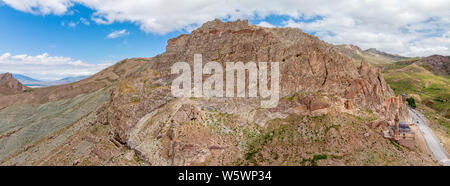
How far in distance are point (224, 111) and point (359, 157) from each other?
2889cm

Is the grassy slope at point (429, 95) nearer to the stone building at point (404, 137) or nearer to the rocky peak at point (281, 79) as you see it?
the stone building at point (404, 137)

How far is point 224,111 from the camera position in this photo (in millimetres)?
56094

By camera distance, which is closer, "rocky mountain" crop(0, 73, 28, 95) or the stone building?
the stone building

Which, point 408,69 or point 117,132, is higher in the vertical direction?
point 408,69

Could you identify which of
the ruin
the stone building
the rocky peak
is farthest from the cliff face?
the stone building

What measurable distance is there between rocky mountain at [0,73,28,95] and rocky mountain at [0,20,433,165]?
145267 mm

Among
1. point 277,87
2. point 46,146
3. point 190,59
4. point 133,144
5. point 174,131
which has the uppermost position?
point 190,59

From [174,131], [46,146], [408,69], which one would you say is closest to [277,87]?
[174,131]

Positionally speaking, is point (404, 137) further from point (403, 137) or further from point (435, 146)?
point (435, 146)

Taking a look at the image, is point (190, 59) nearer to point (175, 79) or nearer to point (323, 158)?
point (175, 79)

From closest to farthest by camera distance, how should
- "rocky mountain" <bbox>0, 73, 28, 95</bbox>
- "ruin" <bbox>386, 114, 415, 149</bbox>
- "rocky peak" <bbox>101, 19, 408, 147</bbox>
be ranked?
1. "ruin" <bbox>386, 114, 415, 149</bbox>
2. "rocky peak" <bbox>101, 19, 408, 147</bbox>
3. "rocky mountain" <bbox>0, 73, 28, 95</bbox>

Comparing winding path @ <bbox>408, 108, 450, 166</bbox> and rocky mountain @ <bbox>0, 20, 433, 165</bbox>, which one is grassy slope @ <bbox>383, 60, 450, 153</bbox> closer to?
winding path @ <bbox>408, 108, 450, 166</bbox>

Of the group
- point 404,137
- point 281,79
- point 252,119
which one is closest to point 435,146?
point 404,137

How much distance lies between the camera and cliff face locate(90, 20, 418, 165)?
48.8 metres
